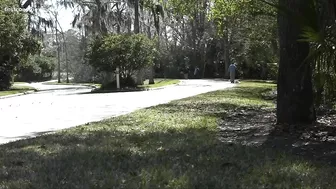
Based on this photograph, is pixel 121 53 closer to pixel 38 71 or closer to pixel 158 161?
pixel 158 161

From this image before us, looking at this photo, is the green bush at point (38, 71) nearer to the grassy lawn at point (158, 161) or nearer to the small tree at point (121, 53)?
the small tree at point (121, 53)

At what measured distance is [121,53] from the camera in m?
30.6

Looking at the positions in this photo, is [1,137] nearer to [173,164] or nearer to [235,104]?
[173,164]

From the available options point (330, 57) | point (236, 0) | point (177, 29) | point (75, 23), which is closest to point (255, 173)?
point (330, 57)

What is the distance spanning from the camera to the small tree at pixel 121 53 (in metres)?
30.4

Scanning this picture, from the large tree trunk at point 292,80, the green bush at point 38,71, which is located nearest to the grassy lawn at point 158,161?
the large tree trunk at point 292,80

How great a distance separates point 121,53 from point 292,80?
21.9 metres

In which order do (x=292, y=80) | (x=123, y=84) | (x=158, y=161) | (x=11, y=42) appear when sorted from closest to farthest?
(x=158, y=161), (x=292, y=80), (x=11, y=42), (x=123, y=84)

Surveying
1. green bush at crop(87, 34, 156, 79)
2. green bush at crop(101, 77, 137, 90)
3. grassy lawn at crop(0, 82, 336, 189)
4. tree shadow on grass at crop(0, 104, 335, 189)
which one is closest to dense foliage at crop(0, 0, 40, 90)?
green bush at crop(87, 34, 156, 79)

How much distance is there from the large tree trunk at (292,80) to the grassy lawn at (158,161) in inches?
23.8

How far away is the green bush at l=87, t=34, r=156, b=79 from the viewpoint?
99.8ft

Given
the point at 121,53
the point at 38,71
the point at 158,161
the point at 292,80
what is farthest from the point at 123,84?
the point at 38,71

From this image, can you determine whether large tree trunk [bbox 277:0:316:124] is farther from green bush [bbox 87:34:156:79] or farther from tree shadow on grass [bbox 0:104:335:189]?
green bush [bbox 87:34:156:79]

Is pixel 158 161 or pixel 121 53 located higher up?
pixel 121 53
